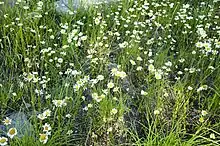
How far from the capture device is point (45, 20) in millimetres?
3182

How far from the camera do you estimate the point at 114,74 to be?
8.13ft

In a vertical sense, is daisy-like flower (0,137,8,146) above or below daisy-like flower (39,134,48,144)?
below

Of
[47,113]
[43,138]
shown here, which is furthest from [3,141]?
[47,113]

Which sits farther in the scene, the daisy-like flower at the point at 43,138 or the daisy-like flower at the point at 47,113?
the daisy-like flower at the point at 47,113

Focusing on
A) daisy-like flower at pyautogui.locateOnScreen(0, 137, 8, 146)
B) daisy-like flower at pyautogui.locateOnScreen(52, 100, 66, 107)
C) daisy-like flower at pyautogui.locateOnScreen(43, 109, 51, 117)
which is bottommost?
daisy-like flower at pyautogui.locateOnScreen(0, 137, 8, 146)

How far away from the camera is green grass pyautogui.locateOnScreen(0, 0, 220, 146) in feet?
7.42

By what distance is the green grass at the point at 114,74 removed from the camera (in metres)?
2.26

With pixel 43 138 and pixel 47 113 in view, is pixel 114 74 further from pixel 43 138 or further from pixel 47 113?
pixel 43 138

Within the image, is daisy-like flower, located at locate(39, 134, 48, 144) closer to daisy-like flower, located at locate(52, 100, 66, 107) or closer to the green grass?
the green grass

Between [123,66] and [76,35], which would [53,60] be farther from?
[123,66]

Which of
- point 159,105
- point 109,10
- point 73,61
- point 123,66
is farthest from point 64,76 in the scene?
point 109,10

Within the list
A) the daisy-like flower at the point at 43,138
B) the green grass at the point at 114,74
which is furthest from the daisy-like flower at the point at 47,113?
the daisy-like flower at the point at 43,138

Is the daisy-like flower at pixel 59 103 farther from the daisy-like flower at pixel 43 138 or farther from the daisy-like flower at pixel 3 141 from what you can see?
the daisy-like flower at pixel 3 141

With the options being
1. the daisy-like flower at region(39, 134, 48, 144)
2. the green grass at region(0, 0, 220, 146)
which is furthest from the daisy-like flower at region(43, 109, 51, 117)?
the daisy-like flower at region(39, 134, 48, 144)
